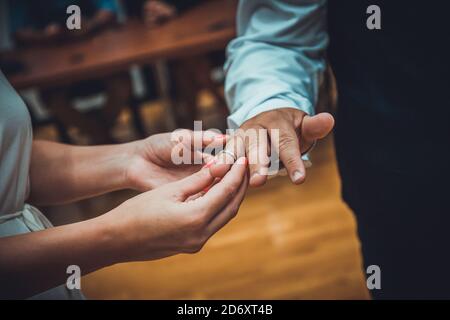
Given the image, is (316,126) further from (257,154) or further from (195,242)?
(195,242)

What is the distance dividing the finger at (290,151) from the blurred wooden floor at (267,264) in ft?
4.15

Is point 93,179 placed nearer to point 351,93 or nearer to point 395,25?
point 351,93

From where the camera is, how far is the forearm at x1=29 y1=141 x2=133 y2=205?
1.00 metres

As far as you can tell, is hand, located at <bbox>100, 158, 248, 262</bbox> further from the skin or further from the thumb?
the thumb

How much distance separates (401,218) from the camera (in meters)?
1.01

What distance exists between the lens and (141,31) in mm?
3059

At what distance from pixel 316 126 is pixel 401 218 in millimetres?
371

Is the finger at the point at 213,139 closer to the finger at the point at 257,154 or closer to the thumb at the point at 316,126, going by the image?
the finger at the point at 257,154

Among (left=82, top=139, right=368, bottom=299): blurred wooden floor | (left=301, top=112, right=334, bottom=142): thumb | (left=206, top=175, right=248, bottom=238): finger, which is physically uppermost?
(left=301, top=112, right=334, bottom=142): thumb

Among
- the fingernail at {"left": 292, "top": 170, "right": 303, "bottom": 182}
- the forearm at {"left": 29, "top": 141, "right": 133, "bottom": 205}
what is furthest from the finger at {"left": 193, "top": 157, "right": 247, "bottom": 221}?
the forearm at {"left": 29, "top": 141, "right": 133, "bottom": 205}

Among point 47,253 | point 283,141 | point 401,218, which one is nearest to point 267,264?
point 401,218

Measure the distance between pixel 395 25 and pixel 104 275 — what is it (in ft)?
6.43

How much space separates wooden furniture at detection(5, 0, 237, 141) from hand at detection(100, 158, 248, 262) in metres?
1.82
